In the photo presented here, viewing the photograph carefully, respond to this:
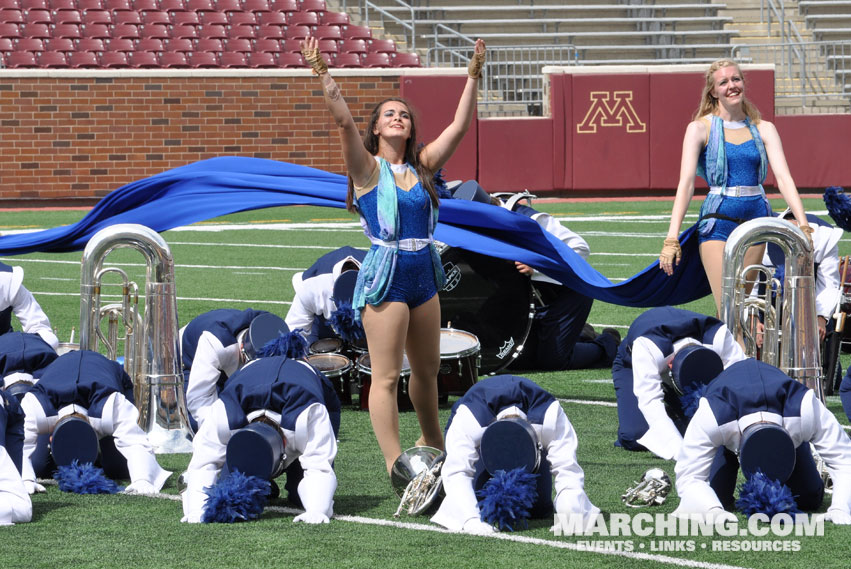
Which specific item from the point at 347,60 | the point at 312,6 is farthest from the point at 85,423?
the point at 312,6

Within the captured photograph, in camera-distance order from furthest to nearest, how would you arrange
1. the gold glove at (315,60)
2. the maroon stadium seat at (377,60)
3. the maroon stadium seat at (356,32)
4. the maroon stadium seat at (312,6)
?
1. the maroon stadium seat at (312,6)
2. the maroon stadium seat at (356,32)
3. the maroon stadium seat at (377,60)
4. the gold glove at (315,60)

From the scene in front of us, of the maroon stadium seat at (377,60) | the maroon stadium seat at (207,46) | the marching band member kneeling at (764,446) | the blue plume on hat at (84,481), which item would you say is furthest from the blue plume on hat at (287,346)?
the maroon stadium seat at (377,60)

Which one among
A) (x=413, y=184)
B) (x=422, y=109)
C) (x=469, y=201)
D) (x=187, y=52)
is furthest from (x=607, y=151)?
(x=413, y=184)

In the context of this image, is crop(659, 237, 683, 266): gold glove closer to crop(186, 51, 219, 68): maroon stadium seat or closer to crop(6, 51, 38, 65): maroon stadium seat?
crop(186, 51, 219, 68): maroon stadium seat

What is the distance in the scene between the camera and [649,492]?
485cm

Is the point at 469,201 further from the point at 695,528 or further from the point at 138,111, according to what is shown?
the point at 138,111

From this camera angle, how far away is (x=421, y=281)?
515cm

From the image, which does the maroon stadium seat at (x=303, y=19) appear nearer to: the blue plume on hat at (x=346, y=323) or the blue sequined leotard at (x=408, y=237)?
the blue plume on hat at (x=346, y=323)

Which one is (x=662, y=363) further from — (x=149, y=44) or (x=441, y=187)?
(x=149, y=44)

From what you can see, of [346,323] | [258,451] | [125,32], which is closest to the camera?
[258,451]

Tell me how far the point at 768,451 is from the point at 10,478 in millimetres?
2661

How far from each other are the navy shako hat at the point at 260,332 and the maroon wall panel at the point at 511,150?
14.6m

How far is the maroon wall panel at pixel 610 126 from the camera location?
2062 centimetres

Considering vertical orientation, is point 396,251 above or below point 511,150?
below
